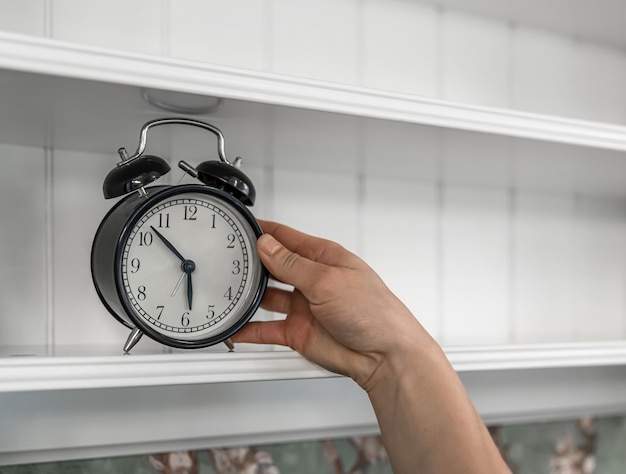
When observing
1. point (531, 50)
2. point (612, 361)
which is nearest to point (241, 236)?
point (612, 361)

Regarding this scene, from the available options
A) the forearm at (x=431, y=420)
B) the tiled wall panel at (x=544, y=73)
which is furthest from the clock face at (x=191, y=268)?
the tiled wall panel at (x=544, y=73)

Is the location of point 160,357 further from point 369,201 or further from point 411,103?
point 369,201

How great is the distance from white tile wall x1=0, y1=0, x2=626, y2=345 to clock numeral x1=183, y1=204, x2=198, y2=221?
0.13 metres

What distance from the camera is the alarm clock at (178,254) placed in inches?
34.1

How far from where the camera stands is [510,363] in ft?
3.55

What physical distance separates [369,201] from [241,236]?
46cm

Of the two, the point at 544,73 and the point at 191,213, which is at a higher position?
the point at 544,73

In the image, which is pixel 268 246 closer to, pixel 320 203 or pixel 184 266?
pixel 184 266

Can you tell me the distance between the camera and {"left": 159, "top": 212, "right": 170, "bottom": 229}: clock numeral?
2.90 ft

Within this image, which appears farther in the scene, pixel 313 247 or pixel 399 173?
pixel 399 173

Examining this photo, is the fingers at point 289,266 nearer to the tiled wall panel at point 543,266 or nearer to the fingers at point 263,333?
the fingers at point 263,333

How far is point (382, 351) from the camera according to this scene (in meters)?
0.95

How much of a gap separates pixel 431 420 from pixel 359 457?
41cm

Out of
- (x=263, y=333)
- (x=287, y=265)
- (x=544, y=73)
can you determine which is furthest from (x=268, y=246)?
(x=544, y=73)
